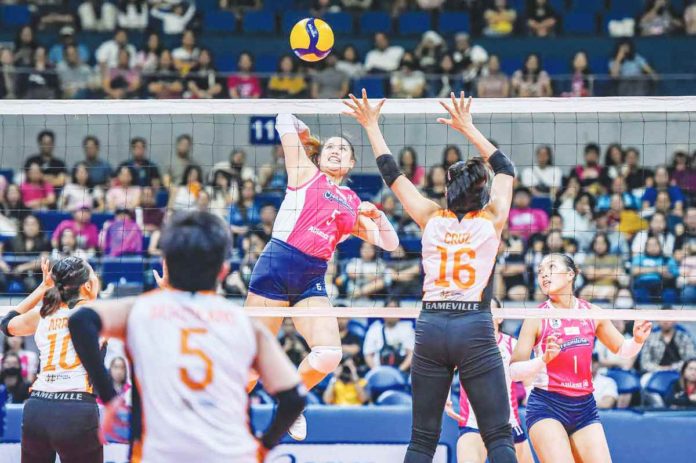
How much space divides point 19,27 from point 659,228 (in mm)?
11245

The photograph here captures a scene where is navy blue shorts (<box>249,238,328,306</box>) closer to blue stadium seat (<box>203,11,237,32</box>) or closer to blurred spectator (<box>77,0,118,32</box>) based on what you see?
blue stadium seat (<box>203,11,237,32</box>)

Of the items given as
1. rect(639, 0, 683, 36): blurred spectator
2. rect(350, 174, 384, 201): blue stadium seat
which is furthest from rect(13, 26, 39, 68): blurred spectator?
rect(639, 0, 683, 36): blurred spectator

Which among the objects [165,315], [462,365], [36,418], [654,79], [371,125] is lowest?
[36,418]

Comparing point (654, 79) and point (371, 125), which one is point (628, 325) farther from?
point (371, 125)

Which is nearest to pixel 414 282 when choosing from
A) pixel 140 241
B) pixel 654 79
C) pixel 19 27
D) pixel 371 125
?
pixel 140 241

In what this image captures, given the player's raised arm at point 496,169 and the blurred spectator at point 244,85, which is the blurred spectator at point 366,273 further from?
the player's raised arm at point 496,169

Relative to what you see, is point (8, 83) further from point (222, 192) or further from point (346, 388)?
point (346, 388)

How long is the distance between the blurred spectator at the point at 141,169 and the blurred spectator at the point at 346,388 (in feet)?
14.7

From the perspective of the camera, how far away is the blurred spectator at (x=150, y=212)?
13.8 metres

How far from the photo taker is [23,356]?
11.7 metres

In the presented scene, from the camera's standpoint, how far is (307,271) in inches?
310

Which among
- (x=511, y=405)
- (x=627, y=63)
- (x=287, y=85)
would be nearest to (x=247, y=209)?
(x=287, y=85)

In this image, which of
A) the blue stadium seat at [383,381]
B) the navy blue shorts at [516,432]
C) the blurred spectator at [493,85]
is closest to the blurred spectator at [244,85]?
the blurred spectator at [493,85]

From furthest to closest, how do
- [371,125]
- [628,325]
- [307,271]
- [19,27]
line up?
[19,27]
[628,325]
[307,271]
[371,125]
